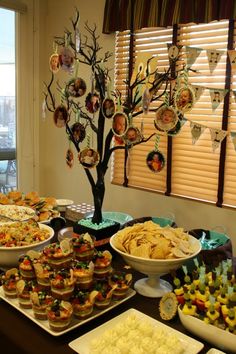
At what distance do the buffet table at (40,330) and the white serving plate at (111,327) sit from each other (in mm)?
28

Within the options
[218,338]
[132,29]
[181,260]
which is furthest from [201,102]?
[218,338]

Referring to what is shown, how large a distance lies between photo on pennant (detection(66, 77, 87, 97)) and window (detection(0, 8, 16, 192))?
1.82m

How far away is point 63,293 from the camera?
1111 mm

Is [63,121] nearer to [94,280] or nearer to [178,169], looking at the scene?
[94,280]

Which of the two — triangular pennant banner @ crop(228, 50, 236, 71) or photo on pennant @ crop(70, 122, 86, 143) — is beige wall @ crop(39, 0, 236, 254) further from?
photo on pennant @ crop(70, 122, 86, 143)

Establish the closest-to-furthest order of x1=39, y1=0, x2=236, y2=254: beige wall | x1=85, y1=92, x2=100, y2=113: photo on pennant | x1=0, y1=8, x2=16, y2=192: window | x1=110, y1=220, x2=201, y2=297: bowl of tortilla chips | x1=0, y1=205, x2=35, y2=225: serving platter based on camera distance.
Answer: x1=110, y1=220, x2=201, y2=297: bowl of tortilla chips < x1=85, y1=92, x2=100, y2=113: photo on pennant < x1=0, y1=205, x2=35, y2=225: serving platter < x1=39, y1=0, x2=236, y2=254: beige wall < x1=0, y1=8, x2=16, y2=192: window

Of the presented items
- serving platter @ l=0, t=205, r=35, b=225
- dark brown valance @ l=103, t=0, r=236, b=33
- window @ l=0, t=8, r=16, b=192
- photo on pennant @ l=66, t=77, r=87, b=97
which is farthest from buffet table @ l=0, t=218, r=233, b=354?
window @ l=0, t=8, r=16, b=192

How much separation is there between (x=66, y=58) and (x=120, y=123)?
45 centimetres

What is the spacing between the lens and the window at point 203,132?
7.22 feet

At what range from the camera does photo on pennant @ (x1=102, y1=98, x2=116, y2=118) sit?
5.38 ft

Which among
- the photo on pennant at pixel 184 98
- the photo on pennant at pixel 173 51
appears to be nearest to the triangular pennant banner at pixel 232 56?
the photo on pennant at pixel 173 51

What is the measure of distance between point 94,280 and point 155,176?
150 cm

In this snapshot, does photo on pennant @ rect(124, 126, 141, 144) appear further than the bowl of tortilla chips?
Yes

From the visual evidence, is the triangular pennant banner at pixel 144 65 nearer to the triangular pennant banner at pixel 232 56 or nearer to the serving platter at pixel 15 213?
the triangular pennant banner at pixel 232 56
